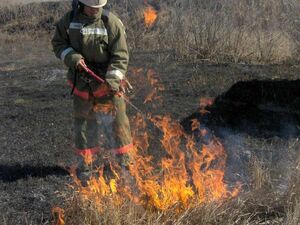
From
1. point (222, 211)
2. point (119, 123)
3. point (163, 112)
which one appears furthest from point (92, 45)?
point (163, 112)

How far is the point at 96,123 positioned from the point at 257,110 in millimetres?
2386

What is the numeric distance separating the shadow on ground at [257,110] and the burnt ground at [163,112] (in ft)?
0.04

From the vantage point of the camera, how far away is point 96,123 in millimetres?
4910

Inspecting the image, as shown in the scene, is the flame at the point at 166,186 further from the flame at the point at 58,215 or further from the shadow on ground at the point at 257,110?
the shadow on ground at the point at 257,110

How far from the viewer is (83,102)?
4719mm

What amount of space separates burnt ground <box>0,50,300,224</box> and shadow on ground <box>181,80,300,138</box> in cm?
1

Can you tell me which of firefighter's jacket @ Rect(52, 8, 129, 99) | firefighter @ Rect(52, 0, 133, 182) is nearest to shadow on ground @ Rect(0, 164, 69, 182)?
firefighter @ Rect(52, 0, 133, 182)

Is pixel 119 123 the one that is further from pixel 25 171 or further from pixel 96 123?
pixel 25 171

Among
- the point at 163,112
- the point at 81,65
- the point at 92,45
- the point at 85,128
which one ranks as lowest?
the point at 163,112

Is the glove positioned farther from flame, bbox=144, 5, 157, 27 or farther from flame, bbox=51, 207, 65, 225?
flame, bbox=144, 5, 157, 27

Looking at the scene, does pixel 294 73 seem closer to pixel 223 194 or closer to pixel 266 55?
pixel 266 55

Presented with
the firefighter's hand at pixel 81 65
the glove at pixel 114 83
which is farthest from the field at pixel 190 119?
the firefighter's hand at pixel 81 65

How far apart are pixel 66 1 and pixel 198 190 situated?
16742 millimetres

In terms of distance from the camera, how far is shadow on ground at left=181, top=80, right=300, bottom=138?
19.0 feet
